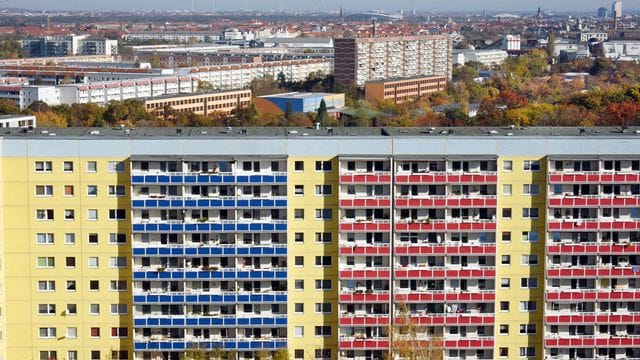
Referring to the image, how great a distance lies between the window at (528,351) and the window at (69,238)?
131 inches

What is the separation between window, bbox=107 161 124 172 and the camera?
8469mm

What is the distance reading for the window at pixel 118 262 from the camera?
336 inches

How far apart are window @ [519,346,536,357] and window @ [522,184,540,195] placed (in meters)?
1.13

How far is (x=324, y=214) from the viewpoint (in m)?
8.55

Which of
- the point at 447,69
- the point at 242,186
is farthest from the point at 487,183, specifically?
the point at 447,69

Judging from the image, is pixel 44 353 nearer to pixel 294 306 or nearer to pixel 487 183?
pixel 294 306

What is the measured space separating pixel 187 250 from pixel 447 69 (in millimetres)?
32139

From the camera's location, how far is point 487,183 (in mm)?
8523

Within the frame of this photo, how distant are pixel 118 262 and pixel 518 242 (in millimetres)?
2888

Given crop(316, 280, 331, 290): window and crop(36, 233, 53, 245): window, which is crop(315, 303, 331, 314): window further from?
crop(36, 233, 53, 245): window

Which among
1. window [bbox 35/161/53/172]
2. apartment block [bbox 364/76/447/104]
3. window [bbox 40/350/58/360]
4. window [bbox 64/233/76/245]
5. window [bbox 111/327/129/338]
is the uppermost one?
window [bbox 35/161/53/172]

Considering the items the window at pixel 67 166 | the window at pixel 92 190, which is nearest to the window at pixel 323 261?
the window at pixel 92 190

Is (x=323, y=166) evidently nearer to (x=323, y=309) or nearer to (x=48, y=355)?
(x=323, y=309)

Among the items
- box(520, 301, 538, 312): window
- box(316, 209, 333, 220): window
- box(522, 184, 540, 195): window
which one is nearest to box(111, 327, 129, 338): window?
box(316, 209, 333, 220): window
